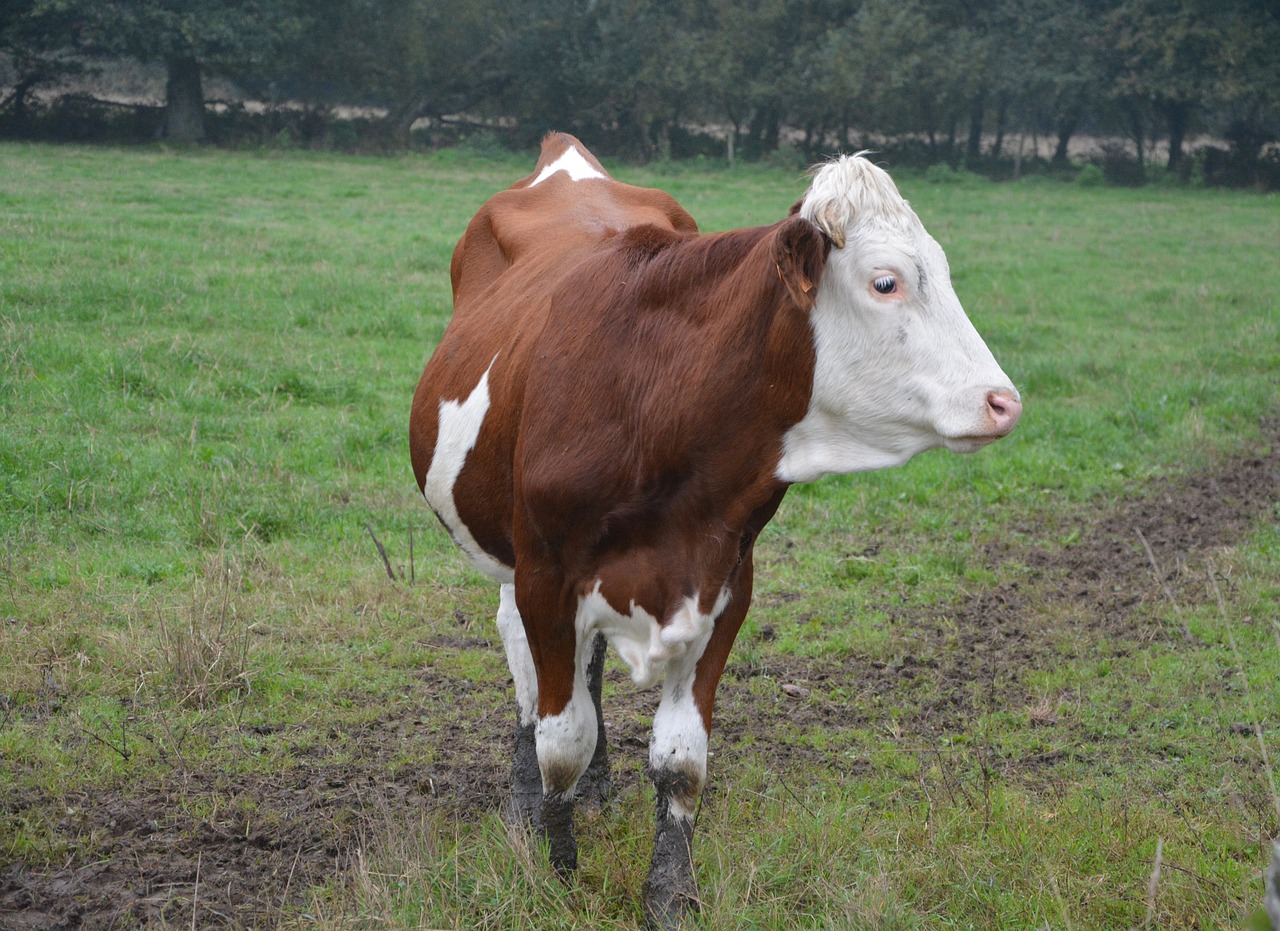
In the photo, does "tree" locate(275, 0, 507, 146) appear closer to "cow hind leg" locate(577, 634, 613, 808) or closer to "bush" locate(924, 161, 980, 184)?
"bush" locate(924, 161, 980, 184)

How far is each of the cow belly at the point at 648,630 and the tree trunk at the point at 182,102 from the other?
29.6 metres

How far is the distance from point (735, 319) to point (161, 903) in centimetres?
223

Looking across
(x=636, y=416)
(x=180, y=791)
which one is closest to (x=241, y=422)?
(x=180, y=791)


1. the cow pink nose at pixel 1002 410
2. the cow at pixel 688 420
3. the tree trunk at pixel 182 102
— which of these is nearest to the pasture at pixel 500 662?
the cow at pixel 688 420

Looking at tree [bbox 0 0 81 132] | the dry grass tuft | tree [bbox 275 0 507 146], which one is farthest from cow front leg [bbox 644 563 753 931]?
tree [bbox 275 0 507 146]

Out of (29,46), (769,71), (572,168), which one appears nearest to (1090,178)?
(769,71)

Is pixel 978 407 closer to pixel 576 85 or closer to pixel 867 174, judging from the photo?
pixel 867 174

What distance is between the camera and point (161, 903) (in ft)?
11.2

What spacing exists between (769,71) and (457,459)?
33074 millimetres

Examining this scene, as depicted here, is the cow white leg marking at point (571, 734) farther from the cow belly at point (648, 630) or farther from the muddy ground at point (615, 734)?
the muddy ground at point (615, 734)

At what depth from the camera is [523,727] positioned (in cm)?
411

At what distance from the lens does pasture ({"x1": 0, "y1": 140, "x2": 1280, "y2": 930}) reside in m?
3.41

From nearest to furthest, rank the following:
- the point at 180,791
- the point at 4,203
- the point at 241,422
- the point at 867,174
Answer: the point at 867,174 → the point at 180,791 → the point at 241,422 → the point at 4,203

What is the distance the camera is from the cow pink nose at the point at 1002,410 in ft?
8.52
